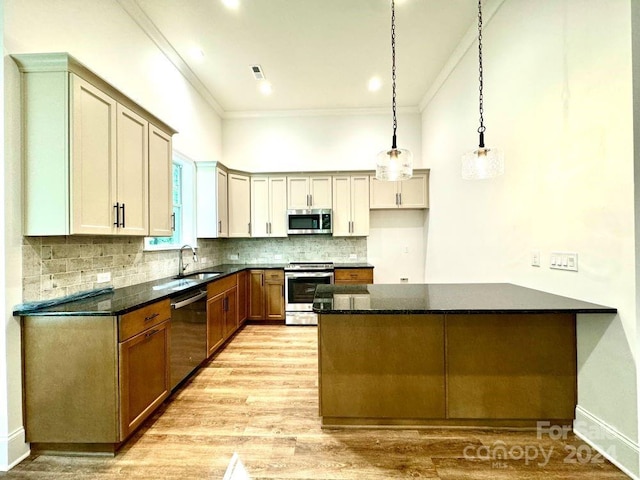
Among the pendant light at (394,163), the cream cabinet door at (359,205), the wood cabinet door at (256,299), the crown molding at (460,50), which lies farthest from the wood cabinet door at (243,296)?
the crown molding at (460,50)

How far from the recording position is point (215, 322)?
138 inches

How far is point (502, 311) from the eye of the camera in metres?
1.81

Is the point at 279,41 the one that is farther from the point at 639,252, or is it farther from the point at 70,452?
the point at 70,452

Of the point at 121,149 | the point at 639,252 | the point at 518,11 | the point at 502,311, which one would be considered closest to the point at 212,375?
the point at 121,149

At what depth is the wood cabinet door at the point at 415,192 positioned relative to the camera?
504 cm

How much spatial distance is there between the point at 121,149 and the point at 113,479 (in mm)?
2135

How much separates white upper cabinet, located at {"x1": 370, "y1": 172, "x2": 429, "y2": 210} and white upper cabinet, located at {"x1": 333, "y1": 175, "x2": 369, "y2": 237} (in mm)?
154

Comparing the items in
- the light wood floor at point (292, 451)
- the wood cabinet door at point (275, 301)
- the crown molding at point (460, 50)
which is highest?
the crown molding at point (460, 50)

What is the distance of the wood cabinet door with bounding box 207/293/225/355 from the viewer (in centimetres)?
332

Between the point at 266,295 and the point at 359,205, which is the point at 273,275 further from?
the point at 359,205

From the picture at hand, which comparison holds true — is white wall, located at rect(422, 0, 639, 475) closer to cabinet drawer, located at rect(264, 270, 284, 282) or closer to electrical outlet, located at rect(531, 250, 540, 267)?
electrical outlet, located at rect(531, 250, 540, 267)

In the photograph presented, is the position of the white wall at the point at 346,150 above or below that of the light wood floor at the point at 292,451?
above

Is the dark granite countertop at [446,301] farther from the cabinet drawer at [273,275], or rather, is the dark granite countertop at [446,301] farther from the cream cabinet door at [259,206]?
the cream cabinet door at [259,206]

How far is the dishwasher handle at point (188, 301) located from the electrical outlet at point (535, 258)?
9.46 ft
